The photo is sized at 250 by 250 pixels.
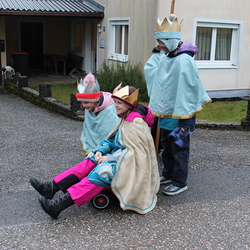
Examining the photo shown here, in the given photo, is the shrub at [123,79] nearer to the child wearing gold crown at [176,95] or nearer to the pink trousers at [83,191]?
the child wearing gold crown at [176,95]

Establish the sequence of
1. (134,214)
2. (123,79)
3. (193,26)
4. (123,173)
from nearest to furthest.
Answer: (123,173), (134,214), (123,79), (193,26)

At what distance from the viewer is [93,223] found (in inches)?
133

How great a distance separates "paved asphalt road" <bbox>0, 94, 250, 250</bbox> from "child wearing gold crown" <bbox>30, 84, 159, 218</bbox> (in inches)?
7.2

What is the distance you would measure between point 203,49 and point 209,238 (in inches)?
339

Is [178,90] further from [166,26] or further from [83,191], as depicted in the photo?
[83,191]

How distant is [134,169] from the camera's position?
3.46m

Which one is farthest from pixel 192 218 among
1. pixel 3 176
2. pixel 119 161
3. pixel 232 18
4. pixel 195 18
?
pixel 232 18

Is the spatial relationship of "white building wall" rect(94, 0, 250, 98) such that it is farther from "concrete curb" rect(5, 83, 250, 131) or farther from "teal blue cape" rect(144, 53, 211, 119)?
"teal blue cape" rect(144, 53, 211, 119)

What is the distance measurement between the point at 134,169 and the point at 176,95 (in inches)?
35.7

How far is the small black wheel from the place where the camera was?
361 centimetres

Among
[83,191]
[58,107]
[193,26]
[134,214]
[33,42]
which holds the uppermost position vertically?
[193,26]

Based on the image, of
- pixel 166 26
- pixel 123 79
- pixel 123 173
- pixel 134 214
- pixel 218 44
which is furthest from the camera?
pixel 218 44

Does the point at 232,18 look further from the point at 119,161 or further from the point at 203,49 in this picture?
the point at 119,161

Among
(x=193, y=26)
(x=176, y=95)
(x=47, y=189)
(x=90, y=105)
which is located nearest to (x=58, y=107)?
(x=193, y=26)
